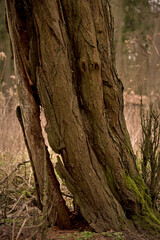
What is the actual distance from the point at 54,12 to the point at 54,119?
86 cm

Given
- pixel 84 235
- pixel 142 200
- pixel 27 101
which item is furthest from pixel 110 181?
pixel 27 101

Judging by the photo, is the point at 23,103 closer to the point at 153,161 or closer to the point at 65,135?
the point at 65,135

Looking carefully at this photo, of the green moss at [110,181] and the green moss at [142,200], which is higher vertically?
the green moss at [110,181]

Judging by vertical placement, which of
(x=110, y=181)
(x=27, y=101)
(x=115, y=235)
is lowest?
(x=115, y=235)

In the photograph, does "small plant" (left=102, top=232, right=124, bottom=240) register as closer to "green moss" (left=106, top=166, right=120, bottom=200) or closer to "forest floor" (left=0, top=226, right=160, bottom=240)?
"forest floor" (left=0, top=226, right=160, bottom=240)

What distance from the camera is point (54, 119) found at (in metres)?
2.11

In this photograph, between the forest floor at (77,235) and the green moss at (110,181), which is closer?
the forest floor at (77,235)

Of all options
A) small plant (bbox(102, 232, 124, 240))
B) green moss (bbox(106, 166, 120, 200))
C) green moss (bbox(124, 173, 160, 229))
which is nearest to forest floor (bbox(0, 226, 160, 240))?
small plant (bbox(102, 232, 124, 240))

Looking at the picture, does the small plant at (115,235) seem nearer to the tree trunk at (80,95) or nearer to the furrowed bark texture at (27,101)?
the tree trunk at (80,95)

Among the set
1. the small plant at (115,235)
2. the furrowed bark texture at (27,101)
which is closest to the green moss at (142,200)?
the small plant at (115,235)

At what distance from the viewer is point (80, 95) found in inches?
87.0

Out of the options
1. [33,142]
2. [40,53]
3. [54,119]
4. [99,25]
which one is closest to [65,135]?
[54,119]

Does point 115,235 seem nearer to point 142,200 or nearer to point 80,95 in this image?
→ point 142,200

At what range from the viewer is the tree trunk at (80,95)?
207 centimetres
